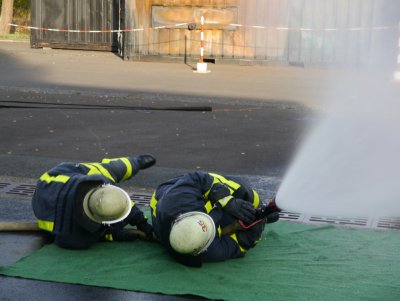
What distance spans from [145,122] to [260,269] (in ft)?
18.3

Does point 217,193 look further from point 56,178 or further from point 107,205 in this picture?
point 56,178

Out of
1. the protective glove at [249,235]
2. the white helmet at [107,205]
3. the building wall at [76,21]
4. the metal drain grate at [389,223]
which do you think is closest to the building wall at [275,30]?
the building wall at [76,21]

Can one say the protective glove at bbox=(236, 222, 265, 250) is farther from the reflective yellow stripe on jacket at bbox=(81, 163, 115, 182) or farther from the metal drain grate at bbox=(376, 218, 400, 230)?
the metal drain grate at bbox=(376, 218, 400, 230)

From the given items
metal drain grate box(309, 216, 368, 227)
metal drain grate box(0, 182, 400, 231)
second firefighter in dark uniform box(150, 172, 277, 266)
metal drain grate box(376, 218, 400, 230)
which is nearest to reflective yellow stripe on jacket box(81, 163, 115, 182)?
second firefighter in dark uniform box(150, 172, 277, 266)

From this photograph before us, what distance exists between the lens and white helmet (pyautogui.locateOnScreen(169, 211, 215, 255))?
5176mm

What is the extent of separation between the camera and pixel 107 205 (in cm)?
535

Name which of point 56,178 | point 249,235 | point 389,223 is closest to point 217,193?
point 249,235

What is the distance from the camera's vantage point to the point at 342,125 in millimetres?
9461

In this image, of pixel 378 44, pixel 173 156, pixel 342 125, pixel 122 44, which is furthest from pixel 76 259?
pixel 122 44

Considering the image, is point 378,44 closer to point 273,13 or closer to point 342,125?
point 273,13

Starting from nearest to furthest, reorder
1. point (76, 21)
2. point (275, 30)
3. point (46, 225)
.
→ point (46, 225) → point (275, 30) → point (76, 21)

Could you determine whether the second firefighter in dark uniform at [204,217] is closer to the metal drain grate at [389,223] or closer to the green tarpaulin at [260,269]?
the green tarpaulin at [260,269]

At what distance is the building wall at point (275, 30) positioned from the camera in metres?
17.0

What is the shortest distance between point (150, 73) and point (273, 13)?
295cm
